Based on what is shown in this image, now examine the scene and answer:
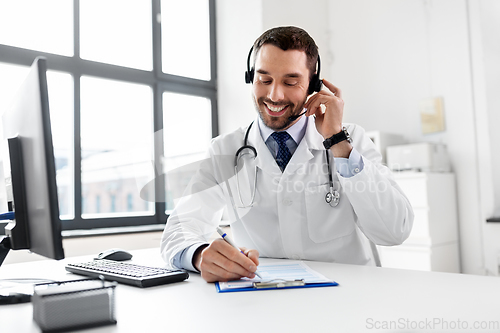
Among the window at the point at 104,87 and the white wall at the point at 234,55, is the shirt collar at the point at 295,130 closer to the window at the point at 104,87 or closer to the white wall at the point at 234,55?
the window at the point at 104,87

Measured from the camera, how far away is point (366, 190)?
1.21 m

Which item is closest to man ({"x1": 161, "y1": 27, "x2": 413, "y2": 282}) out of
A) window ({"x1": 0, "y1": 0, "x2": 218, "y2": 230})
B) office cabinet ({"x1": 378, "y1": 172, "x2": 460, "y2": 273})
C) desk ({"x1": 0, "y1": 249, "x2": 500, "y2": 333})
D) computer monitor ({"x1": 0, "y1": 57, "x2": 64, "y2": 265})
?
desk ({"x1": 0, "y1": 249, "x2": 500, "y2": 333})

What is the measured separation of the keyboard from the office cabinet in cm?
234

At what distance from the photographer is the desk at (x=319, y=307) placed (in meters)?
0.64

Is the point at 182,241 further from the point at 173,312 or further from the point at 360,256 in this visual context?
the point at 360,256

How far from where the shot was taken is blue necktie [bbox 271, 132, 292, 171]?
1.48 m

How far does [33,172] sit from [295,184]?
2.79ft

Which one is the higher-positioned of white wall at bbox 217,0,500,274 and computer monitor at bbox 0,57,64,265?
white wall at bbox 217,0,500,274

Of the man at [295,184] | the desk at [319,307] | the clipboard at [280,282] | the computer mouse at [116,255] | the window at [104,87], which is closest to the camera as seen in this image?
the desk at [319,307]

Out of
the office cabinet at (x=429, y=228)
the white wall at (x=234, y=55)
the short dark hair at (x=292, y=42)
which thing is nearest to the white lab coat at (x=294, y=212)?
the short dark hair at (x=292, y=42)

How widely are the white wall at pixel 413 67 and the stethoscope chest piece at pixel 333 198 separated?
7.42 feet

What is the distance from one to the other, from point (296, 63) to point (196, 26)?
2768mm

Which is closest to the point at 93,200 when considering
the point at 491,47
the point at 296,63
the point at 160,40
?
the point at 160,40

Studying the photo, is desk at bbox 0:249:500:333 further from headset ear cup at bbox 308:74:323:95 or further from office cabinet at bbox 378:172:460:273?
office cabinet at bbox 378:172:460:273
